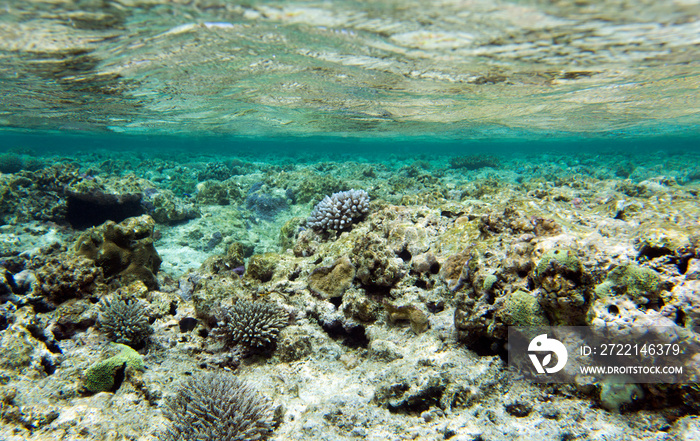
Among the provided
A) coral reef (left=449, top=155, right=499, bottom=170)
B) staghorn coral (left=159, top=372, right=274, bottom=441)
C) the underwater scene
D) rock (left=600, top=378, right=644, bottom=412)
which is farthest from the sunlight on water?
staghorn coral (left=159, top=372, right=274, bottom=441)

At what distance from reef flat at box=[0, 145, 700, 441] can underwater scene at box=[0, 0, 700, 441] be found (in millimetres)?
29

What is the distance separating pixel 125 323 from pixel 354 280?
380cm

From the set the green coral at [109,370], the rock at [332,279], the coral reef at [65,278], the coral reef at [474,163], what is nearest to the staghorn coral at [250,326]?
the rock at [332,279]

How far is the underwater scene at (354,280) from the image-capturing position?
3.04 meters

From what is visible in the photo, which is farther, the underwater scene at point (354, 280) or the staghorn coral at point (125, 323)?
the staghorn coral at point (125, 323)

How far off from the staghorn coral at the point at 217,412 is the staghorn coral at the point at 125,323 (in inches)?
66.1

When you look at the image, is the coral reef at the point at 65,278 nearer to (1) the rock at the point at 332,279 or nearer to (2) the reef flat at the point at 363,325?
(2) the reef flat at the point at 363,325

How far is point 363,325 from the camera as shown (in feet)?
15.3

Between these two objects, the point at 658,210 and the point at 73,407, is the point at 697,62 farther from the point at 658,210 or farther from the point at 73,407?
the point at 73,407

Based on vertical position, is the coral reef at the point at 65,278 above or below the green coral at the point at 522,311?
below

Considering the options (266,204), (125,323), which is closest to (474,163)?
(266,204)

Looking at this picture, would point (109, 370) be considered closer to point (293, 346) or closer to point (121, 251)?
point (293, 346)

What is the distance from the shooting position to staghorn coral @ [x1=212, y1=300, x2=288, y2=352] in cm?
441

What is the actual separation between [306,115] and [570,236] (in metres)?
21.7
